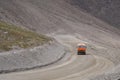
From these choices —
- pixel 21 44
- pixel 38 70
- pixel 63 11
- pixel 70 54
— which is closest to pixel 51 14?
pixel 63 11

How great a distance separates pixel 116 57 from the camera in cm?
5719

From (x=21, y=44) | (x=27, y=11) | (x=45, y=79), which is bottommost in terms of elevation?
(x=45, y=79)

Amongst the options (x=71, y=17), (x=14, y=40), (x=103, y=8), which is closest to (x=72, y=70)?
(x=14, y=40)

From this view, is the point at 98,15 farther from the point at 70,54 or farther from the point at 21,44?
the point at 21,44

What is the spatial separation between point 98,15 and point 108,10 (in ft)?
15.1

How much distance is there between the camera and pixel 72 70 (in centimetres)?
4547

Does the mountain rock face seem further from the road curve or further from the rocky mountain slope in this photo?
the road curve

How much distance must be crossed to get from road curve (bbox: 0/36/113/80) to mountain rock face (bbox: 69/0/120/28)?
69.2 m

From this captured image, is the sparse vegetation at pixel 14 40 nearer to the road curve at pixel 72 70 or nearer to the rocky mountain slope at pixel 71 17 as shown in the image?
the road curve at pixel 72 70

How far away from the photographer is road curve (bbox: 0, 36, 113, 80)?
39.7 metres

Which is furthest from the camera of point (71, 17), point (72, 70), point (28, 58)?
point (71, 17)

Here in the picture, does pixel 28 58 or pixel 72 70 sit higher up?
pixel 28 58

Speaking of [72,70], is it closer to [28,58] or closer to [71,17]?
[28,58]

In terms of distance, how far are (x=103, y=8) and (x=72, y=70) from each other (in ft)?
287
